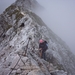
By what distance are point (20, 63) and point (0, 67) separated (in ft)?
8.70

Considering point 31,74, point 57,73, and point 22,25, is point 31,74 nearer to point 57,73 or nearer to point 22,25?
point 57,73

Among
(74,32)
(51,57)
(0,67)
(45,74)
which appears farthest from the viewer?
(74,32)

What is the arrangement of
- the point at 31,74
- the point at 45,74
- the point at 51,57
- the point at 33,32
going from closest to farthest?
the point at 31,74, the point at 45,74, the point at 51,57, the point at 33,32

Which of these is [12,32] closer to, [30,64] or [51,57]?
[51,57]

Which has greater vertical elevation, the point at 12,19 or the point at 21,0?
the point at 21,0

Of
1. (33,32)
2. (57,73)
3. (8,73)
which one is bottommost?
(57,73)

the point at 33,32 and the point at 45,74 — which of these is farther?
the point at 33,32

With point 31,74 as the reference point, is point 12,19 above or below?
above

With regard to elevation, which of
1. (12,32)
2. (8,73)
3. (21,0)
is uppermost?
(21,0)

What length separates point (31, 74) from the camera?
1347cm

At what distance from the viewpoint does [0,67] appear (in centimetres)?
1597

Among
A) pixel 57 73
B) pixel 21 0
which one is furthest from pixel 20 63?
pixel 21 0


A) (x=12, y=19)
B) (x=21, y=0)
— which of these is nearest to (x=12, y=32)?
(x=12, y=19)

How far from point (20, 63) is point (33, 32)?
34.8ft
